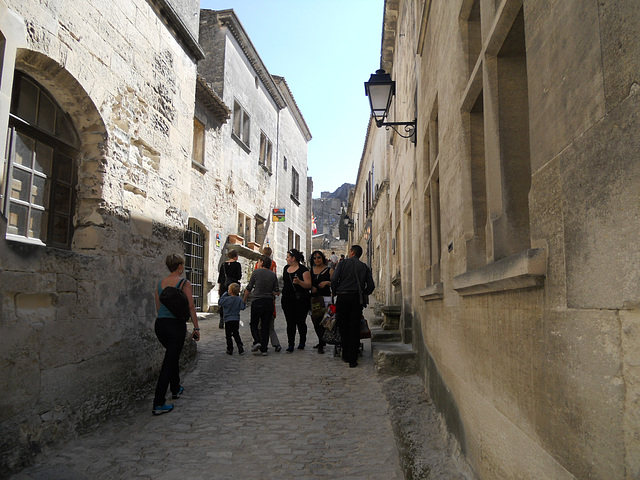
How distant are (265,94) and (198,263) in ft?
28.2

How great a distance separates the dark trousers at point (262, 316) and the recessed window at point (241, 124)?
27.3 feet

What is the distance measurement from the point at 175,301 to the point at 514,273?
144 inches

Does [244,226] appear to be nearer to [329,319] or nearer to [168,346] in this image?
[329,319]

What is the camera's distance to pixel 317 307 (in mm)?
7492

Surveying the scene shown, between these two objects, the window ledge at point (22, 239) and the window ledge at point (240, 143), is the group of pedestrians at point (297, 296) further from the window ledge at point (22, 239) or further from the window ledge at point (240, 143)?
the window ledge at point (240, 143)

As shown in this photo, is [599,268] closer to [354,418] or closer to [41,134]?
[354,418]

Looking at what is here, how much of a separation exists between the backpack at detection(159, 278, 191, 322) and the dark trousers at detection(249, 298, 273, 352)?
2407mm

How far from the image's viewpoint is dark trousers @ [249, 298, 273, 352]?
7.31 m

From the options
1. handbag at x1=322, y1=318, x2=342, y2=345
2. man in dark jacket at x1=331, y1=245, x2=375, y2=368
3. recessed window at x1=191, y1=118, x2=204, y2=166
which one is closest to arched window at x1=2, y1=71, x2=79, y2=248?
man in dark jacket at x1=331, y1=245, x2=375, y2=368

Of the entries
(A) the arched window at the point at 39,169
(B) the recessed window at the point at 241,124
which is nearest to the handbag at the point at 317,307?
(A) the arched window at the point at 39,169

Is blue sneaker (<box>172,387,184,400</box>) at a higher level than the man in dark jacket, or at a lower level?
lower

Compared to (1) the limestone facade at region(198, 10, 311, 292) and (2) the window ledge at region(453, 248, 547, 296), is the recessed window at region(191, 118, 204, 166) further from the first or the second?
(2) the window ledge at region(453, 248, 547, 296)

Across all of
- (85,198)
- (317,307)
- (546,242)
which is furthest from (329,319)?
(546,242)

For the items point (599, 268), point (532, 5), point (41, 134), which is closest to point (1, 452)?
point (41, 134)
